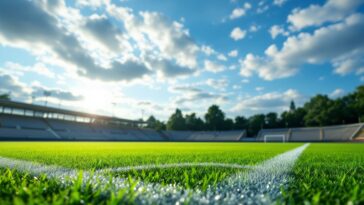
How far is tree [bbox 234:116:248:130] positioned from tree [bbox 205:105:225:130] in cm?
432

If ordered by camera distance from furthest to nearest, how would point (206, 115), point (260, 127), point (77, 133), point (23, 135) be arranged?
1. point (206, 115)
2. point (260, 127)
3. point (77, 133)
4. point (23, 135)

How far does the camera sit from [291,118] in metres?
64.8

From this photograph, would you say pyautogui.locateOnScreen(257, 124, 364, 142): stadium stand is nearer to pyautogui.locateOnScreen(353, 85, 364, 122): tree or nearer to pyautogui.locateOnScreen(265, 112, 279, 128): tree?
pyautogui.locateOnScreen(353, 85, 364, 122): tree

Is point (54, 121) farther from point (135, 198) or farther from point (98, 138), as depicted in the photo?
point (135, 198)

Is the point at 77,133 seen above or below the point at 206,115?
below

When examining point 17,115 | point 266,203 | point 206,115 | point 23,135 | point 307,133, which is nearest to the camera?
point 266,203

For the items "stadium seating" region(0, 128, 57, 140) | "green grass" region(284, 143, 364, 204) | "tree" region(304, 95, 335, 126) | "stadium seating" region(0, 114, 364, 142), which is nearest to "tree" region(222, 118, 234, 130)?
"stadium seating" region(0, 114, 364, 142)

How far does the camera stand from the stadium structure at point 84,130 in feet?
121

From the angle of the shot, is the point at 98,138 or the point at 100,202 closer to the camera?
the point at 100,202

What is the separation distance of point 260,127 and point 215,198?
7100 centimetres

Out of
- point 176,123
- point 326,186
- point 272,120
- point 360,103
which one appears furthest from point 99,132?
point 360,103

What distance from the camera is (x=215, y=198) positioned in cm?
104

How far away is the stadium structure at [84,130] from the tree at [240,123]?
12.5 meters

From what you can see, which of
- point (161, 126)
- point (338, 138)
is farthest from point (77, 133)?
point (338, 138)
